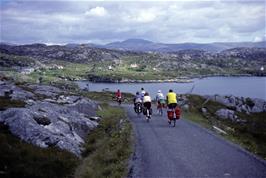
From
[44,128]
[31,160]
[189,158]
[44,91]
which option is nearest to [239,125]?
[44,91]

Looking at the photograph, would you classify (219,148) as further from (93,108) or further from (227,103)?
(227,103)

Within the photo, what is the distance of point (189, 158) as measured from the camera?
1809cm

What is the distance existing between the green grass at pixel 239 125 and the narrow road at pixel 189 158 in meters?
2.39

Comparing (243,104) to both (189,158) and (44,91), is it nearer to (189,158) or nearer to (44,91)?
(44,91)

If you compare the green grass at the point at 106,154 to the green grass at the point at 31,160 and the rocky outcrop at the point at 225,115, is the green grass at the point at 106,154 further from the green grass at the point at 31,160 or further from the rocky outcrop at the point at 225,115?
the rocky outcrop at the point at 225,115

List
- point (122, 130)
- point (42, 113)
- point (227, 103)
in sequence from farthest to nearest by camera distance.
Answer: point (227, 103)
point (122, 130)
point (42, 113)

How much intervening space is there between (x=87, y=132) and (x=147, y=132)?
4.69 meters

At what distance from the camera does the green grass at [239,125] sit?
27.0 m

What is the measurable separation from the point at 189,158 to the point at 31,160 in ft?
22.7

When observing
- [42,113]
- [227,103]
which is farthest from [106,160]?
[227,103]

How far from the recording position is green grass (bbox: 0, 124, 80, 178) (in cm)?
1568

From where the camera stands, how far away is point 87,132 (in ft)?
95.0

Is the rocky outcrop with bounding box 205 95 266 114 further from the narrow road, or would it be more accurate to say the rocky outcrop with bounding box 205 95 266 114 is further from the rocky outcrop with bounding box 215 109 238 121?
the narrow road

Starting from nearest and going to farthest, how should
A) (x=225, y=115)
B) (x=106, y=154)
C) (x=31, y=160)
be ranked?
(x=31, y=160)
(x=106, y=154)
(x=225, y=115)
